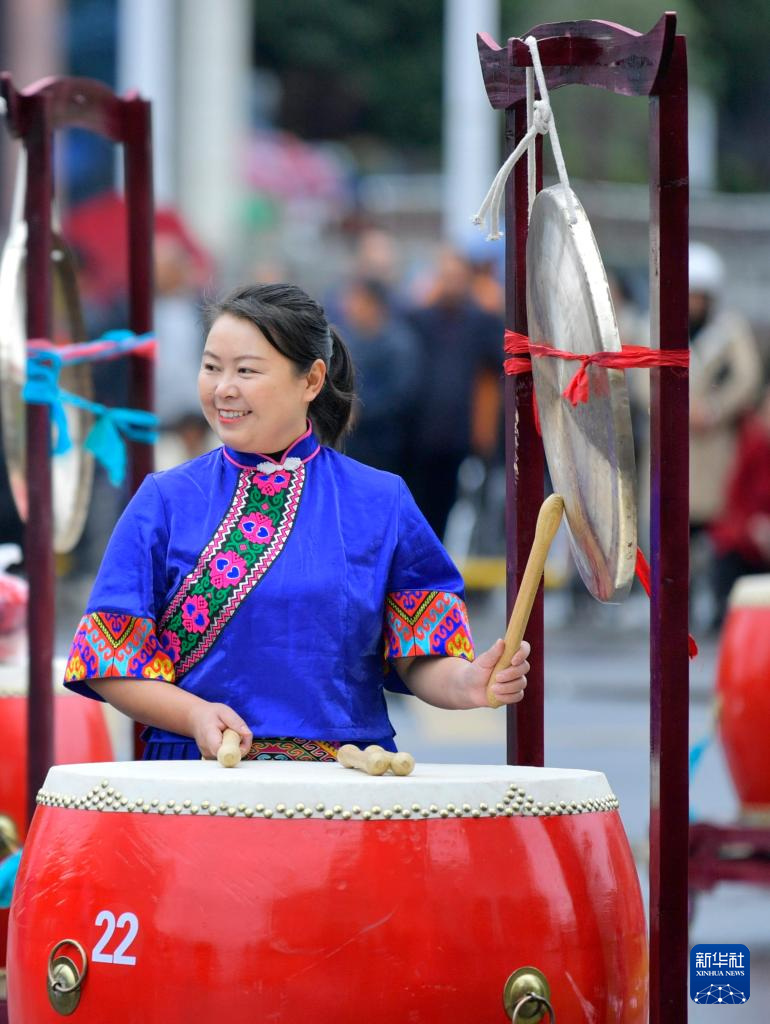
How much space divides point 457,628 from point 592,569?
0.27 meters

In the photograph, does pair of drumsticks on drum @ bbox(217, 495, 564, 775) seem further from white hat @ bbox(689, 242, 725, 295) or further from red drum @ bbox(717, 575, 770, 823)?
white hat @ bbox(689, 242, 725, 295)

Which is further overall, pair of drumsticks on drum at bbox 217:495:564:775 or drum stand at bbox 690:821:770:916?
drum stand at bbox 690:821:770:916

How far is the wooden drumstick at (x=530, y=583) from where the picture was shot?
286 centimetres

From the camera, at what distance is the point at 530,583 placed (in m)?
2.89

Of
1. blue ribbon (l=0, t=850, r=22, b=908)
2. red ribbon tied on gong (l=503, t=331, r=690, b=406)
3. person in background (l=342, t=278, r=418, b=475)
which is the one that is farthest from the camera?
person in background (l=342, t=278, r=418, b=475)

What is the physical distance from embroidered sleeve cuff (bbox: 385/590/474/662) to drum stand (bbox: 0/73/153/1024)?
89 cm

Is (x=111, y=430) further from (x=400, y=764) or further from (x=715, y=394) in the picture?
(x=715, y=394)

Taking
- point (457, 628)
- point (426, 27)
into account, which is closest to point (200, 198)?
point (426, 27)

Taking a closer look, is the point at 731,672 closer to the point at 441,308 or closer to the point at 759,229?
the point at 441,308

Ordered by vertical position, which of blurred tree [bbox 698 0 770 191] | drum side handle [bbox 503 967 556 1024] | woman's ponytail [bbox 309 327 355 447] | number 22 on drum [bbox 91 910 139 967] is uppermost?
blurred tree [bbox 698 0 770 191]

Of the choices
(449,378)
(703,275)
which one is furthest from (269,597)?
(703,275)

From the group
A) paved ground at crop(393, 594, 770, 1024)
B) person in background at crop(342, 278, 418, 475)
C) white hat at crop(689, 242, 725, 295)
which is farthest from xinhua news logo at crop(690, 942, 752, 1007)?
white hat at crop(689, 242, 725, 295)

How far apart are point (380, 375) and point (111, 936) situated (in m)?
7.43

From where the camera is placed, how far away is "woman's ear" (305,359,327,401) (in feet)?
10.0
